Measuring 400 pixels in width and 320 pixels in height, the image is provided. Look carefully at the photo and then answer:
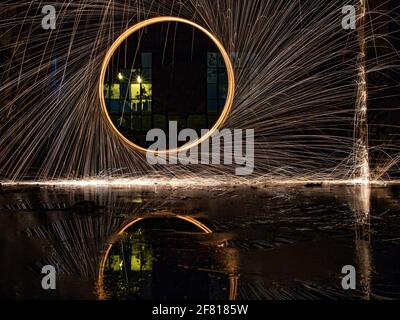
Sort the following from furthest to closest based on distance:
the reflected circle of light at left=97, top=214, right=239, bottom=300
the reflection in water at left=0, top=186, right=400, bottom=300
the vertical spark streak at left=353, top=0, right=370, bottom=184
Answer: the vertical spark streak at left=353, top=0, right=370, bottom=184 < the reflection in water at left=0, top=186, right=400, bottom=300 < the reflected circle of light at left=97, top=214, right=239, bottom=300

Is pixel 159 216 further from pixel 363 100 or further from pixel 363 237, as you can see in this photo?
pixel 363 100

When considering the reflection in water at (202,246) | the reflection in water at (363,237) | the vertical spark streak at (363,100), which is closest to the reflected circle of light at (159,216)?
the reflection in water at (202,246)

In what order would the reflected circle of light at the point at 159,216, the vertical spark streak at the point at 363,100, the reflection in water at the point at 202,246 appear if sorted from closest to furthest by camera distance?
the reflected circle of light at the point at 159,216 < the reflection in water at the point at 202,246 < the vertical spark streak at the point at 363,100

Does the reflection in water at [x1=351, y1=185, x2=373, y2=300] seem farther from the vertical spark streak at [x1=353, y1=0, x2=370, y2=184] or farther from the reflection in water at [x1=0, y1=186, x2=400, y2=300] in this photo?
the vertical spark streak at [x1=353, y1=0, x2=370, y2=184]

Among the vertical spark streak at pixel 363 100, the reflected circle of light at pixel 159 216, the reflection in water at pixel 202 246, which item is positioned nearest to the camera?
the reflected circle of light at pixel 159 216

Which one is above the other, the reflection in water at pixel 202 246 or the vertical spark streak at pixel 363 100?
the vertical spark streak at pixel 363 100

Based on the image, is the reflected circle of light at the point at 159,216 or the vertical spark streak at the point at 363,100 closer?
the reflected circle of light at the point at 159,216

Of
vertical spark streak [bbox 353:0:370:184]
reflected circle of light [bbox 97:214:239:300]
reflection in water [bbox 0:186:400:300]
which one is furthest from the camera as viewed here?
vertical spark streak [bbox 353:0:370:184]

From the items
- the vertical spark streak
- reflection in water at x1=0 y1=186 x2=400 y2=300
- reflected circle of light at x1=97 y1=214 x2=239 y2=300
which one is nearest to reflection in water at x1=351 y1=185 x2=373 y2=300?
reflection in water at x1=0 y1=186 x2=400 y2=300

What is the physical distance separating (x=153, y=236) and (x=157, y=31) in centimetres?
2237

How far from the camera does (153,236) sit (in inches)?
207

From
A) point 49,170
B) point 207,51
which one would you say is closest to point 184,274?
point 49,170

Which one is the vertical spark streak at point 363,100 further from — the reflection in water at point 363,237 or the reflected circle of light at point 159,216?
the reflected circle of light at point 159,216
